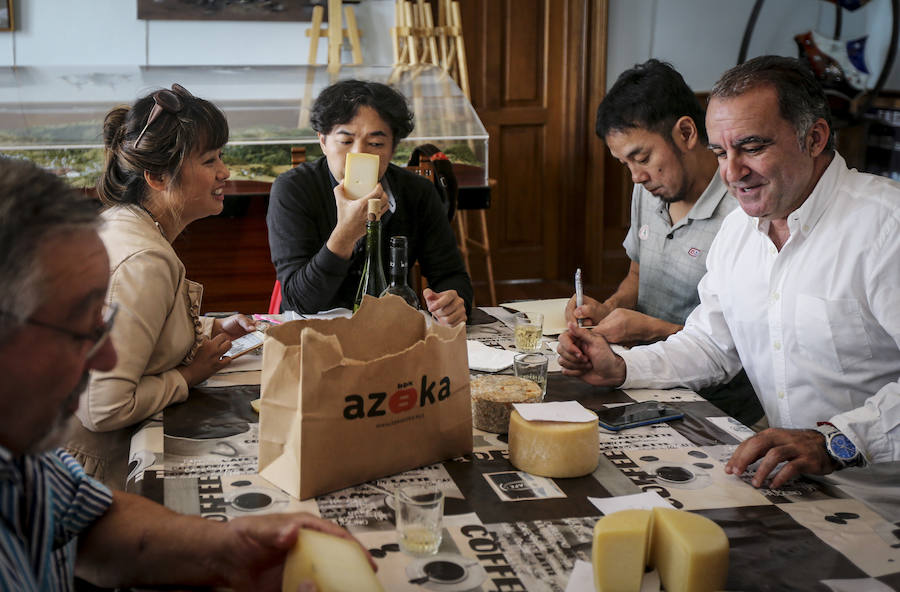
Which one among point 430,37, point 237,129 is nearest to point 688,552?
point 237,129

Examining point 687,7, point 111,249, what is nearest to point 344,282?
point 111,249

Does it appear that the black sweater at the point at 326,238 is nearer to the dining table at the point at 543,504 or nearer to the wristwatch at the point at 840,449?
the dining table at the point at 543,504

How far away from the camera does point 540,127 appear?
5.77m

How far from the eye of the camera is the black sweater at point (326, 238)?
241 cm

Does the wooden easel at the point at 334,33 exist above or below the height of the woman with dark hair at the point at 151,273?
above

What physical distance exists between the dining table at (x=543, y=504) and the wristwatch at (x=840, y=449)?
11 centimetres

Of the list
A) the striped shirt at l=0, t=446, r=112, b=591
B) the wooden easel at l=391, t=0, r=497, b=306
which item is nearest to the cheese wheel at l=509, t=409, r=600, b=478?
the striped shirt at l=0, t=446, r=112, b=591

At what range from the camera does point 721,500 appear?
1327 millimetres

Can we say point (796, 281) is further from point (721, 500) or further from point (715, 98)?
point (721, 500)

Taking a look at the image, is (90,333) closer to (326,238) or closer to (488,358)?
(488,358)

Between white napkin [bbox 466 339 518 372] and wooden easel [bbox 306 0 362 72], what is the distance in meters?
3.51

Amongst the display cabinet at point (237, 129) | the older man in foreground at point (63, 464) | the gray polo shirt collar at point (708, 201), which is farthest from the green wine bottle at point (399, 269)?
the display cabinet at point (237, 129)

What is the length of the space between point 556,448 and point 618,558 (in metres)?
0.32

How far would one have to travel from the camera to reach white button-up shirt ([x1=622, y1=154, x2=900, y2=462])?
1.79 meters
